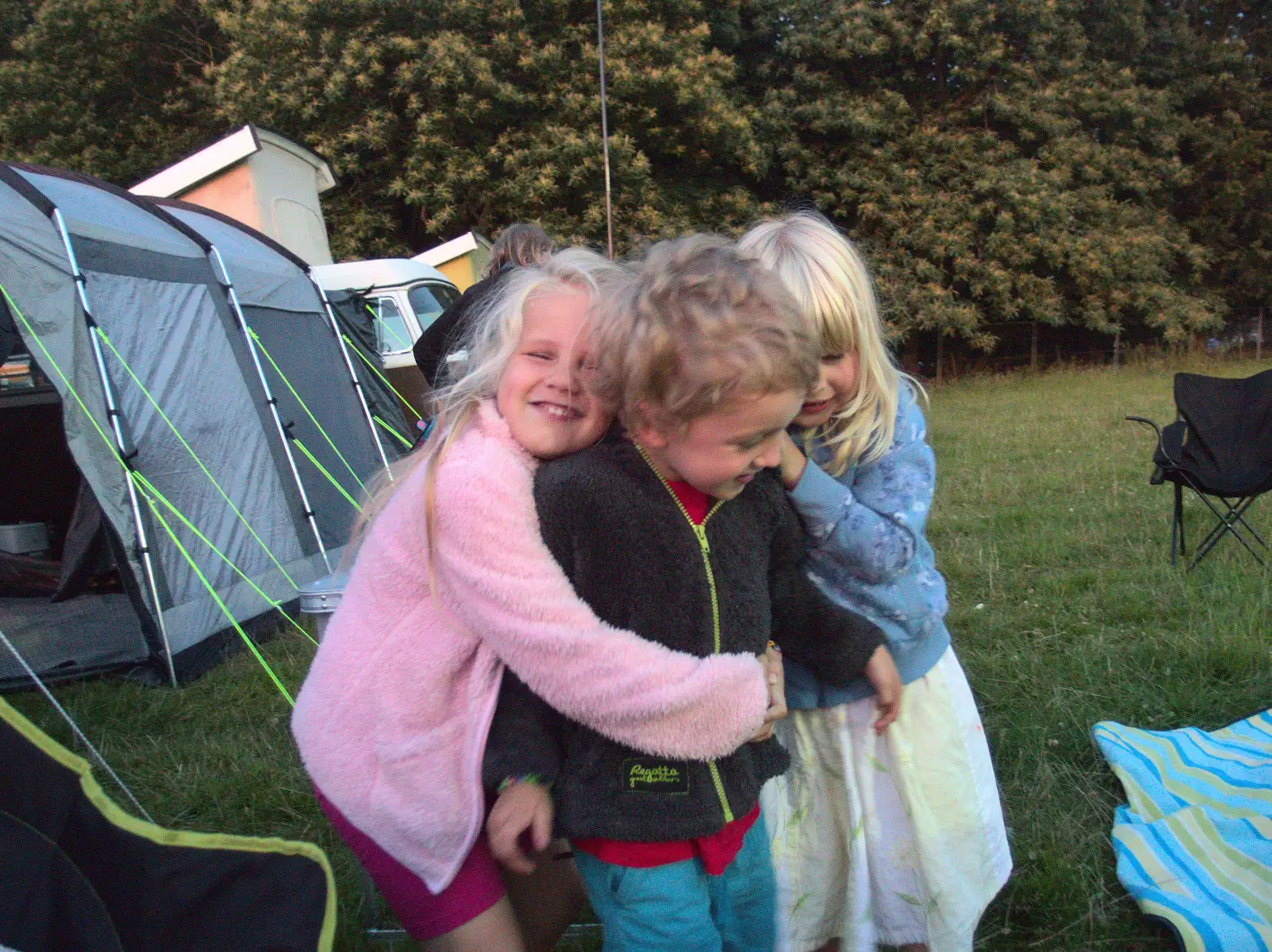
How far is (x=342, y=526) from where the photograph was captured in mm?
5227

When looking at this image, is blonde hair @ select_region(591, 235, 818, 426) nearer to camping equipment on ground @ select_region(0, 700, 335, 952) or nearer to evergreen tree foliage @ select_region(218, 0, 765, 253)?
camping equipment on ground @ select_region(0, 700, 335, 952)

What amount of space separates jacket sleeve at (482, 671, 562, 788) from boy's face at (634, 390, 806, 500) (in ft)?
1.14

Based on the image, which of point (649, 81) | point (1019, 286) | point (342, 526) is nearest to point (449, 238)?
point (649, 81)

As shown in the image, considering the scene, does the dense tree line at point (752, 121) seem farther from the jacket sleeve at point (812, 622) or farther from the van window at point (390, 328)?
the jacket sleeve at point (812, 622)

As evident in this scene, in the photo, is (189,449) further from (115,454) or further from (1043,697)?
(1043,697)

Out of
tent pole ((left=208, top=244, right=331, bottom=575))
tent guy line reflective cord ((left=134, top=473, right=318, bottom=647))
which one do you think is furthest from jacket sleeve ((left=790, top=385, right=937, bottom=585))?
tent pole ((left=208, top=244, right=331, bottom=575))

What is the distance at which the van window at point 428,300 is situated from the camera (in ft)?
30.2

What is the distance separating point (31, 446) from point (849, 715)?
224 inches

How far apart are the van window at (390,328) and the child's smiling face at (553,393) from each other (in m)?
7.89

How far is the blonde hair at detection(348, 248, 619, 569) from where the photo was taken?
134 centimetres

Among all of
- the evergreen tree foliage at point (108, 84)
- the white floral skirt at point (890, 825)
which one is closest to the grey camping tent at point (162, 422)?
the white floral skirt at point (890, 825)

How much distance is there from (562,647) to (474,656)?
17 cm

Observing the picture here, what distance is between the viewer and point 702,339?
1120 millimetres

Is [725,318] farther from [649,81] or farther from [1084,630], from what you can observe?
[649,81]
